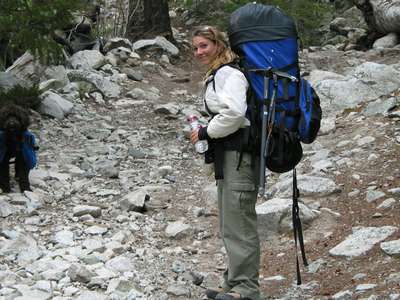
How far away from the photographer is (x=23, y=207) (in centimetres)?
734

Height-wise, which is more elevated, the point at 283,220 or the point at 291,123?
the point at 291,123

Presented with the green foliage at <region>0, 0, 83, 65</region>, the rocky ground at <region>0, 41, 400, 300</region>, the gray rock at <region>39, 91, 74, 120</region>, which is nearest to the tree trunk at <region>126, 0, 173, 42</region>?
the gray rock at <region>39, 91, 74, 120</region>

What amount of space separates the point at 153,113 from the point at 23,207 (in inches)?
187

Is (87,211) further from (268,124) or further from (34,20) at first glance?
(34,20)

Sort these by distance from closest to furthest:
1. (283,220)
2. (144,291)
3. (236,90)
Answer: (236,90) → (144,291) → (283,220)

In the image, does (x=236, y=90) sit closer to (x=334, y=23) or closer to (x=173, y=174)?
(x=173, y=174)

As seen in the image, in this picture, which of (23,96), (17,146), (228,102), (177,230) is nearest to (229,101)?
(228,102)

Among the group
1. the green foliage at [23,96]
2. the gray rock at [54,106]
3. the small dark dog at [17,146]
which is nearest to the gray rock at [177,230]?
the small dark dog at [17,146]

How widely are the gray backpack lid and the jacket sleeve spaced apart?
0.24 metres

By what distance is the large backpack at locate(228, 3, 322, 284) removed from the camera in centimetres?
441

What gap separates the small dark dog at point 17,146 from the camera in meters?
7.48

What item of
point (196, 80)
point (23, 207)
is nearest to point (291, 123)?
point (23, 207)

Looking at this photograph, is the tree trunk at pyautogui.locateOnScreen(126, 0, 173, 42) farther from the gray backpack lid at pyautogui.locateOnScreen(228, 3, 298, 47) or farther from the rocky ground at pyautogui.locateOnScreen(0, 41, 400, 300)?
the gray backpack lid at pyautogui.locateOnScreen(228, 3, 298, 47)

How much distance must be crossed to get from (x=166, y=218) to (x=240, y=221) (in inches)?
107
